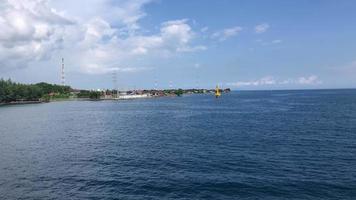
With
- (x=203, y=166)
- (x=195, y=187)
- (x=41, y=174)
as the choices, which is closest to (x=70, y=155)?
(x=41, y=174)

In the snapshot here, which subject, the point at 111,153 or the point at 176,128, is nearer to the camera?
the point at 111,153

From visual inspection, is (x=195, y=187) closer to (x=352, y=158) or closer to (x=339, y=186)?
(x=339, y=186)

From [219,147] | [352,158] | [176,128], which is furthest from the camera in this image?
[176,128]

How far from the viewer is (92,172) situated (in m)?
49.3

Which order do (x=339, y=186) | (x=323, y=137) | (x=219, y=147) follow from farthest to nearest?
1. (x=323, y=137)
2. (x=219, y=147)
3. (x=339, y=186)

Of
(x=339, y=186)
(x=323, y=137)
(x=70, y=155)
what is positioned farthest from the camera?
(x=323, y=137)

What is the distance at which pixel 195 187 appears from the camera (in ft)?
135

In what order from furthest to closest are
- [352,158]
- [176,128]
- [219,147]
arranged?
[176,128], [219,147], [352,158]

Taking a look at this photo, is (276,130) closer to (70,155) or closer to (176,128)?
(176,128)

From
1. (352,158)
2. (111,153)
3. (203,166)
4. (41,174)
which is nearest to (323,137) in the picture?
(352,158)

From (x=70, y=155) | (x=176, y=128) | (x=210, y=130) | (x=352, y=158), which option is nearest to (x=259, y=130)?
(x=210, y=130)

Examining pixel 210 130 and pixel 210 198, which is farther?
pixel 210 130

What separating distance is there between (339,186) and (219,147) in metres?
26.9

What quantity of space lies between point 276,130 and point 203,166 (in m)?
40.4
